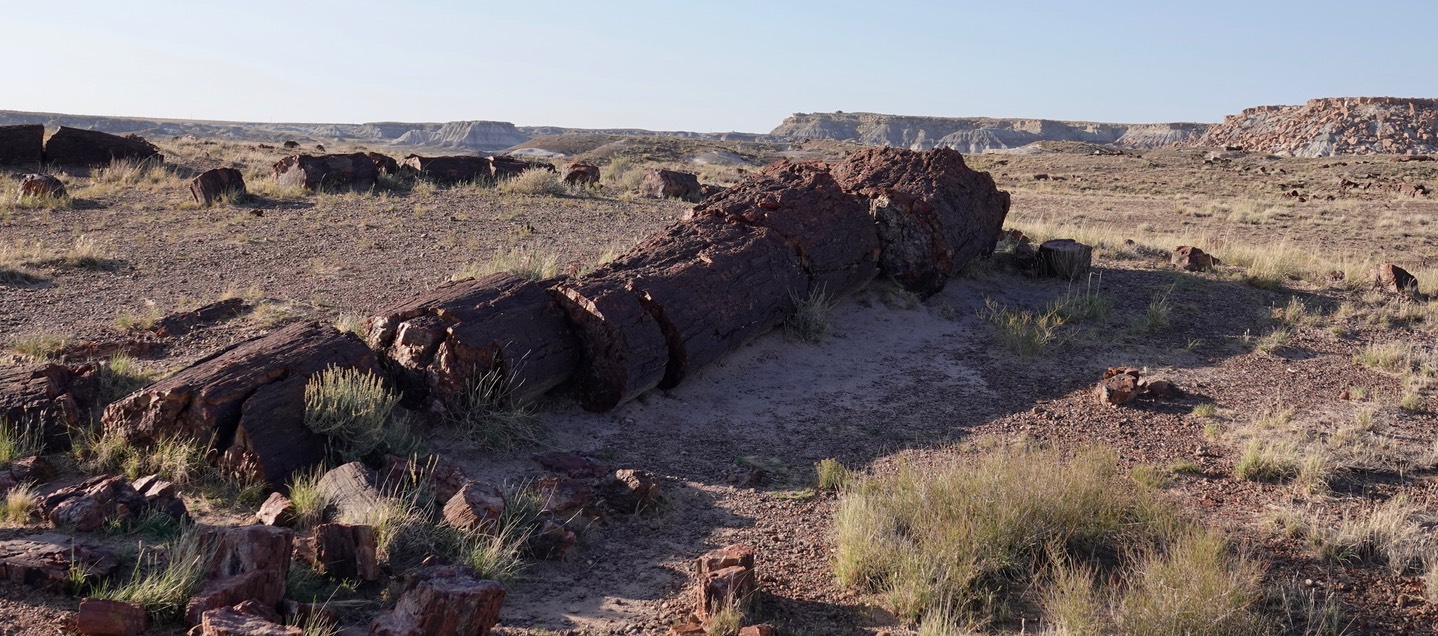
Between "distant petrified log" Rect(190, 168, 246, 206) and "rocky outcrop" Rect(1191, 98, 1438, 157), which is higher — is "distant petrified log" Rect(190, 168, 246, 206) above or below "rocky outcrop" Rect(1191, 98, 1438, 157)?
below

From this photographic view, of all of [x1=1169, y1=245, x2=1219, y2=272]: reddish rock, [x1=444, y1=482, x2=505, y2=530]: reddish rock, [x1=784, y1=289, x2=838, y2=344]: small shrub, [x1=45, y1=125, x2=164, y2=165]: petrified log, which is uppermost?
[x1=45, y1=125, x2=164, y2=165]: petrified log

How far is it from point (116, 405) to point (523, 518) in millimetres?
2600

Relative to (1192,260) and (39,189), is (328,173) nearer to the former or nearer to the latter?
(39,189)

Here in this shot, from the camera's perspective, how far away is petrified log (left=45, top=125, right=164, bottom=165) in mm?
20250

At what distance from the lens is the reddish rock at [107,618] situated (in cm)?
366

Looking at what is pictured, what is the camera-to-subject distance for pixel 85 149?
20641 mm

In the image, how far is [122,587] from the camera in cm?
402

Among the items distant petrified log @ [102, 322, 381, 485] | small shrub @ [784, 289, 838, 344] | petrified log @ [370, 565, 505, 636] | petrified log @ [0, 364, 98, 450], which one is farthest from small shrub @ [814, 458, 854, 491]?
petrified log @ [0, 364, 98, 450]

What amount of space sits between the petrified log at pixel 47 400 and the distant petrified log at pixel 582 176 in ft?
47.8

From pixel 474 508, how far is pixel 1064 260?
9.47 m

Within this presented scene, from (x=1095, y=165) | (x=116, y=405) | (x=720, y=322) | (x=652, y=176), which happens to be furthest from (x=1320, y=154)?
(x=116, y=405)

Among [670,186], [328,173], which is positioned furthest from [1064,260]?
[328,173]

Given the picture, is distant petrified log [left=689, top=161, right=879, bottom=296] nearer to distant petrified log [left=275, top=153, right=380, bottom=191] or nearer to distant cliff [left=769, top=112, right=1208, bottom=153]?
Answer: distant petrified log [left=275, top=153, right=380, bottom=191]

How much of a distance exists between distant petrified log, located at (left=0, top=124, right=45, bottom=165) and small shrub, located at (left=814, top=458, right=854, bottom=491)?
20.1m
